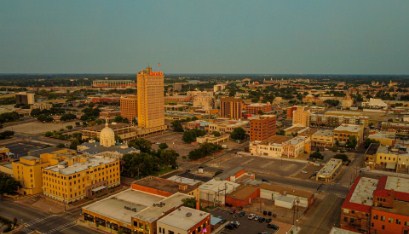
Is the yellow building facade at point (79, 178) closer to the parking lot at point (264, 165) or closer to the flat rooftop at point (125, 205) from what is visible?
the flat rooftop at point (125, 205)

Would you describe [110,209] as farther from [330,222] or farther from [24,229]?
[330,222]

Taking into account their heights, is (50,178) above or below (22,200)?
above

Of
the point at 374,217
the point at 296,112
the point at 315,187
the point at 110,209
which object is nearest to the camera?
the point at 374,217

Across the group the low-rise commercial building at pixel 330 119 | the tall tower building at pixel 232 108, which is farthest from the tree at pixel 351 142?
the tall tower building at pixel 232 108

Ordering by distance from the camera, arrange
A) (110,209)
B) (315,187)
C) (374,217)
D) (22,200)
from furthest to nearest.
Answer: (315,187) → (22,200) → (110,209) → (374,217)

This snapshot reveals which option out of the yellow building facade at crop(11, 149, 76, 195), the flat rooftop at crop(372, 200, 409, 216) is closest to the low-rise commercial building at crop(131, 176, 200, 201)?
the yellow building facade at crop(11, 149, 76, 195)

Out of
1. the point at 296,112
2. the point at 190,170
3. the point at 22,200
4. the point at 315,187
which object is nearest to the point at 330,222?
the point at 315,187

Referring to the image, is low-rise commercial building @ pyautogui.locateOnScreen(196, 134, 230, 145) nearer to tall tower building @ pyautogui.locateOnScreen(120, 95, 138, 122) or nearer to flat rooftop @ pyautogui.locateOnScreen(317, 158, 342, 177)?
flat rooftop @ pyautogui.locateOnScreen(317, 158, 342, 177)
